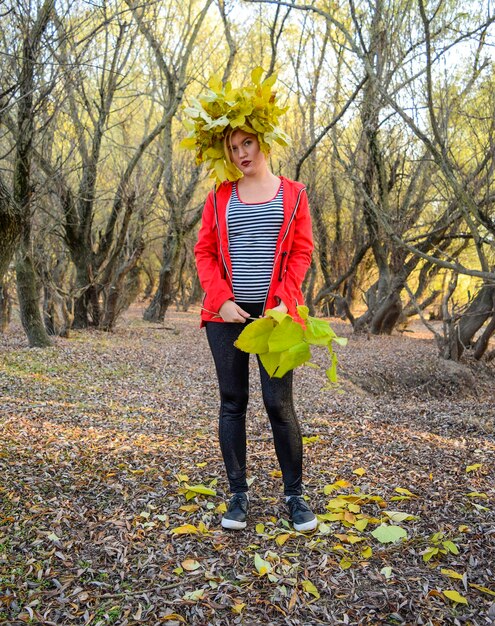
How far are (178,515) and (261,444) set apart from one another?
3.96ft

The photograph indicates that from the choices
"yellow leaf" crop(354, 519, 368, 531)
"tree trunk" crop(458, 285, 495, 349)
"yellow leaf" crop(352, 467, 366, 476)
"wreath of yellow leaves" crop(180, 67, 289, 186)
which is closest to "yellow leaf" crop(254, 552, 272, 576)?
"yellow leaf" crop(354, 519, 368, 531)

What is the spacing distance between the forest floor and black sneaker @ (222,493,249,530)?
0.04m

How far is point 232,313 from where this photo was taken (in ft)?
8.01

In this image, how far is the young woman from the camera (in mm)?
2523

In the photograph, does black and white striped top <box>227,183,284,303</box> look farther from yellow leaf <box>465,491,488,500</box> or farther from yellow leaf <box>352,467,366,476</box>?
yellow leaf <box>465,491,488,500</box>

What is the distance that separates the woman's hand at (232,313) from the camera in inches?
96.0

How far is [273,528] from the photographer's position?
2.62 m

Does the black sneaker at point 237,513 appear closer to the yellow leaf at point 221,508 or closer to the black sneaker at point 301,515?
the yellow leaf at point 221,508

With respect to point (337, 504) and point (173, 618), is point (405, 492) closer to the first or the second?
point (337, 504)

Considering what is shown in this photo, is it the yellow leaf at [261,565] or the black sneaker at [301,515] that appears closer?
the yellow leaf at [261,565]

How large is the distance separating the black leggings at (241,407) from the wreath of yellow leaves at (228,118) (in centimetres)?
74

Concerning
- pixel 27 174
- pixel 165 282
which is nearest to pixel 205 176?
pixel 27 174

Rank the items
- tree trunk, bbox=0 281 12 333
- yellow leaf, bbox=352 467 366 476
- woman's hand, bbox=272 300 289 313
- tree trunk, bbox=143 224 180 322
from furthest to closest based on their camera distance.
Answer: tree trunk, bbox=143 224 180 322 < tree trunk, bbox=0 281 12 333 < yellow leaf, bbox=352 467 366 476 < woman's hand, bbox=272 300 289 313

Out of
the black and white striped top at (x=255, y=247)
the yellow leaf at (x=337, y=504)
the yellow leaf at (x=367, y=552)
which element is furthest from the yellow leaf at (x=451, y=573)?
the black and white striped top at (x=255, y=247)
